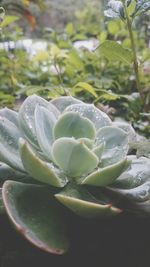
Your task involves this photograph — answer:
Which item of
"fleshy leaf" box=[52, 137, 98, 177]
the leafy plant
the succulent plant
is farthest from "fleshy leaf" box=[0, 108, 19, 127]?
the leafy plant

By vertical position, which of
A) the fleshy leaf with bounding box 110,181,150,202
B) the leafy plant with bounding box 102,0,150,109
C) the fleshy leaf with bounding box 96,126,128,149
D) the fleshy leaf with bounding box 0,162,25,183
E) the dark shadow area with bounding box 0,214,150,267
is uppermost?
the leafy plant with bounding box 102,0,150,109

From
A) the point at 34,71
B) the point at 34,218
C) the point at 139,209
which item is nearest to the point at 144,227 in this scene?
the point at 139,209

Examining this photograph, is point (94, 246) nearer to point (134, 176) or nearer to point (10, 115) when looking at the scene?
point (134, 176)

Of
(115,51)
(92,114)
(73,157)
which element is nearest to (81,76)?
(115,51)

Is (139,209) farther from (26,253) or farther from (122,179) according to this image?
(26,253)

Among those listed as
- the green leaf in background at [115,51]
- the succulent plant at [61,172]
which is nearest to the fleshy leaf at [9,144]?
the succulent plant at [61,172]

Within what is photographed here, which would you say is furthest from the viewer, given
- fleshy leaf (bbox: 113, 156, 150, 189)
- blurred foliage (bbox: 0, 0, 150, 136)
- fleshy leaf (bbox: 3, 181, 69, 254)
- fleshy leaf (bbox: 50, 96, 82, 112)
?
blurred foliage (bbox: 0, 0, 150, 136)

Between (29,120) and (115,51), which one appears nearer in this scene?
(29,120)

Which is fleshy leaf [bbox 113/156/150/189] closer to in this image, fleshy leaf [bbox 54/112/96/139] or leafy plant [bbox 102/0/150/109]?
fleshy leaf [bbox 54/112/96/139]
